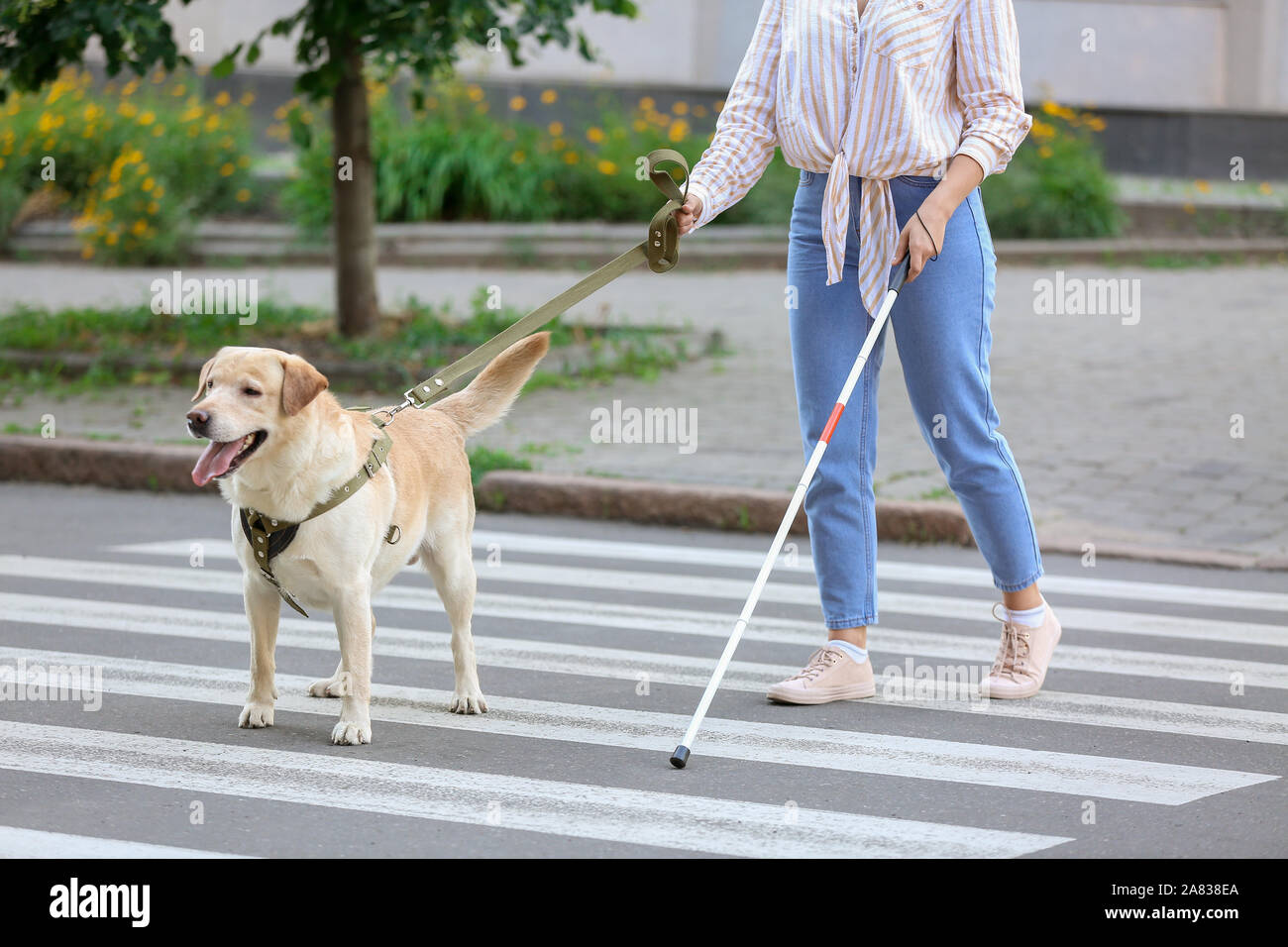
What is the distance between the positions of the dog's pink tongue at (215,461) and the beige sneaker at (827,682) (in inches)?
69.8

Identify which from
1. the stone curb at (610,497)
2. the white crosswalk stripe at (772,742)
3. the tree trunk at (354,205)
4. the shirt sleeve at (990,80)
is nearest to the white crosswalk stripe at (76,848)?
the white crosswalk stripe at (772,742)

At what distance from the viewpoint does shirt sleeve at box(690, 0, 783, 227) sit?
502cm

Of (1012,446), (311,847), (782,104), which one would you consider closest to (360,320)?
(1012,446)

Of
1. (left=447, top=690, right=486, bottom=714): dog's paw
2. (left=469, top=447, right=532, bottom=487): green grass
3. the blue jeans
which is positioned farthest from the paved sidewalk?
(left=447, top=690, right=486, bottom=714): dog's paw

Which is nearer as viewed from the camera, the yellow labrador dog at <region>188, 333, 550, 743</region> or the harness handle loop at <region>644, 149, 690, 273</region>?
the yellow labrador dog at <region>188, 333, 550, 743</region>

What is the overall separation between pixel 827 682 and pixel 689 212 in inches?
57.5

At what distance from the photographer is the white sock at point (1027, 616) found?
5.15m

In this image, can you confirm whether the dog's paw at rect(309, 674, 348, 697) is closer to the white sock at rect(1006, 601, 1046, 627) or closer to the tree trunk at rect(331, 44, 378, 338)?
the white sock at rect(1006, 601, 1046, 627)

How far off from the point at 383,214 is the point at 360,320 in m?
6.33

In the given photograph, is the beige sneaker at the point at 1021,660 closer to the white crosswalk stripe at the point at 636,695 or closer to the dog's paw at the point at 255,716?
the white crosswalk stripe at the point at 636,695

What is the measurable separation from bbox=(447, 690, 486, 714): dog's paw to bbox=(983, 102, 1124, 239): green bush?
40.7 ft

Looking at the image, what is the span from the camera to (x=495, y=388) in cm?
527

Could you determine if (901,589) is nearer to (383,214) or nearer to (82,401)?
(82,401)
